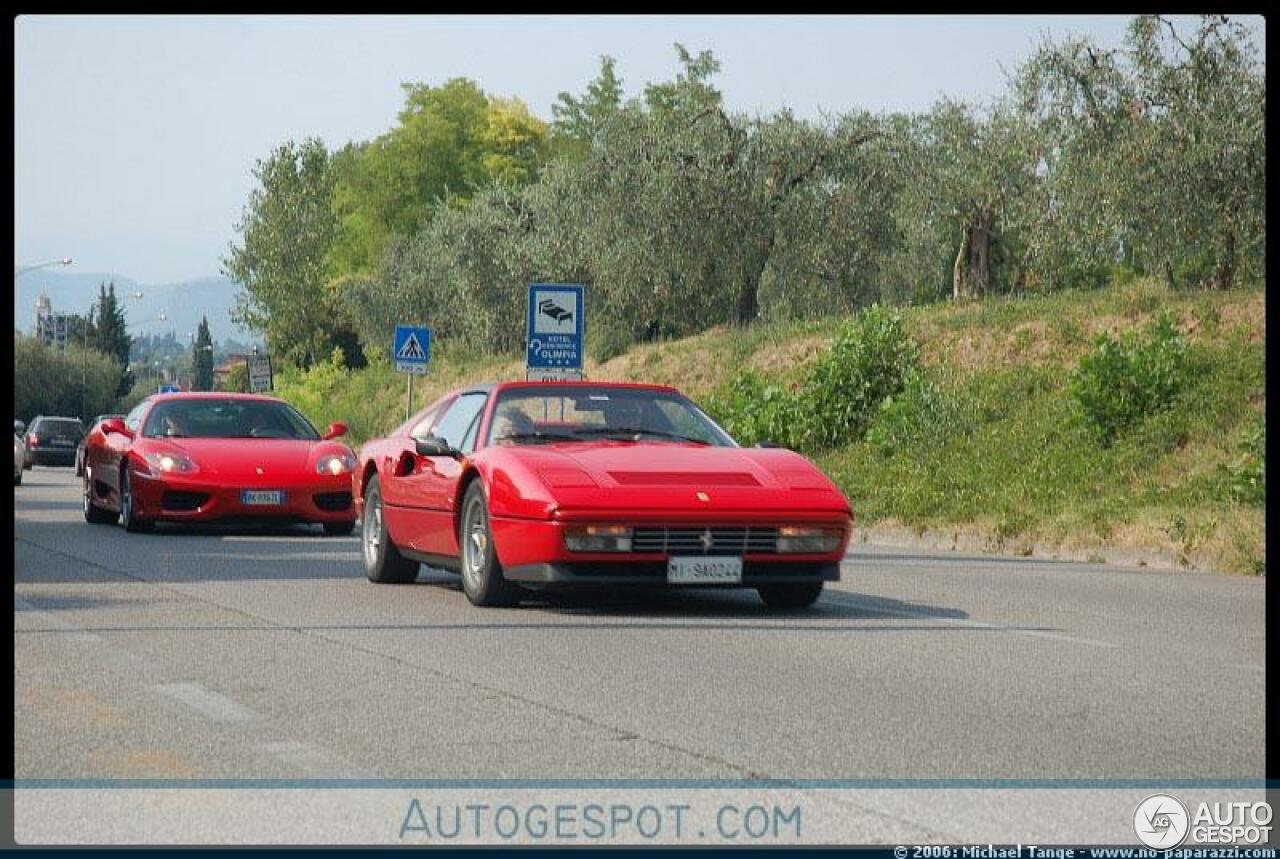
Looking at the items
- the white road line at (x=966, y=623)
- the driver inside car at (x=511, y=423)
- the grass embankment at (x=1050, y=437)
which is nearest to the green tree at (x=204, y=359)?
the grass embankment at (x=1050, y=437)

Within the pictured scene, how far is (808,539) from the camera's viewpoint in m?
12.0

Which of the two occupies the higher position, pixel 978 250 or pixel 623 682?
pixel 978 250

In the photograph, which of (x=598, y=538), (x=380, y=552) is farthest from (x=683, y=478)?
(x=380, y=552)

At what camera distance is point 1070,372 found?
3103cm

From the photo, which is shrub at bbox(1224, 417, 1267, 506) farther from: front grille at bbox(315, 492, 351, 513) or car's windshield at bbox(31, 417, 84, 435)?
car's windshield at bbox(31, 417, 84, 435)

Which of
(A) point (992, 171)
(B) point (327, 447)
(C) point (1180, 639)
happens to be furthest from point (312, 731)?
(A) point (992, 171)

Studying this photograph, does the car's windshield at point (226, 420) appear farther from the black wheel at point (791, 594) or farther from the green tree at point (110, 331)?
the green tree at point (110, 331)

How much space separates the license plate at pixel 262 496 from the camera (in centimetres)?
1995

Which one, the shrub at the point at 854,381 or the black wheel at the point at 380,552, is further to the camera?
the shrub at the point at 854,381

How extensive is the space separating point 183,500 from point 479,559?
8.32 m

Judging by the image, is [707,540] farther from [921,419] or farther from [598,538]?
[921,419]

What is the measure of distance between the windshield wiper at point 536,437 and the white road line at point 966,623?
1991 millimetres

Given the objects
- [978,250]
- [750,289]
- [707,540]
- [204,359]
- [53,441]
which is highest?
[978,250]

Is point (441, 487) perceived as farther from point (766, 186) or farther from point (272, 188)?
point (272, 188)
